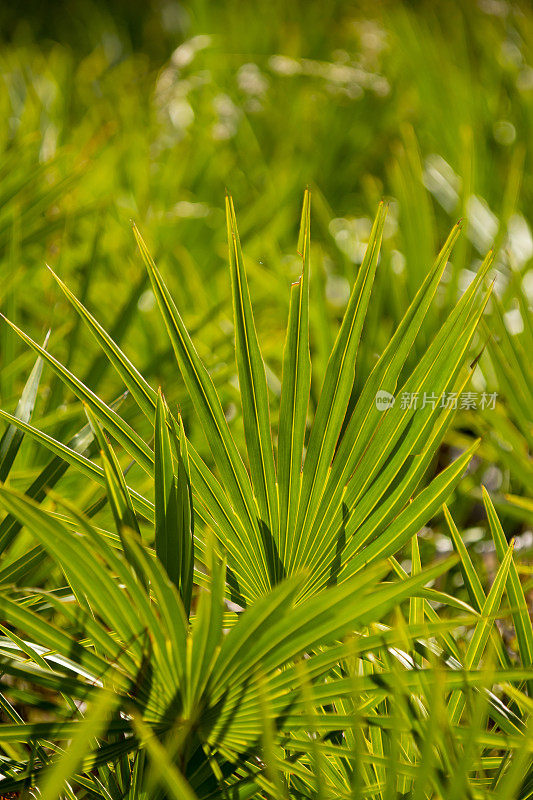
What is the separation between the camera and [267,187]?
1.16 m

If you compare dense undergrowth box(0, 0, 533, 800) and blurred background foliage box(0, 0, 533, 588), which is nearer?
dense undergrowth box(0, 0, 533, 800)

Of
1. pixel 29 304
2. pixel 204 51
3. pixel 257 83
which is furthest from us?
pixel 204 51

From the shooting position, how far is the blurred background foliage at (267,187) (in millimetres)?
720

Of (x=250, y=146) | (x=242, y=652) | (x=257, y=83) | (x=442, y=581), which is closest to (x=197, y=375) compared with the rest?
(x=242, y=652)

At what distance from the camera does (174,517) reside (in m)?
0.41

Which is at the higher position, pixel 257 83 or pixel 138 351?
pixel 257 83

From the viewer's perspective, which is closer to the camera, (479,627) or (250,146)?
(479,627)

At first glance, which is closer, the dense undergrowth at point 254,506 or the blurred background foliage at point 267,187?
the dense undergrowth at point 254,506

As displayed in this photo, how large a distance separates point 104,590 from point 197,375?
0.51 feet

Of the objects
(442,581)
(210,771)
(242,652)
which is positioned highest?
(242,652)

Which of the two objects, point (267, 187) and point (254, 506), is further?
point (267, 187)

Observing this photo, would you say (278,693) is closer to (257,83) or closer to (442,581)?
(442,581)

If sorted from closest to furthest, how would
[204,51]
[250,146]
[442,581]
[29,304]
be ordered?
[442,581] < [29,304] < [250,146] < [204,51]

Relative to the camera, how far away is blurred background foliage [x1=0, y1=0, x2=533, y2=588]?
2.36 feet
